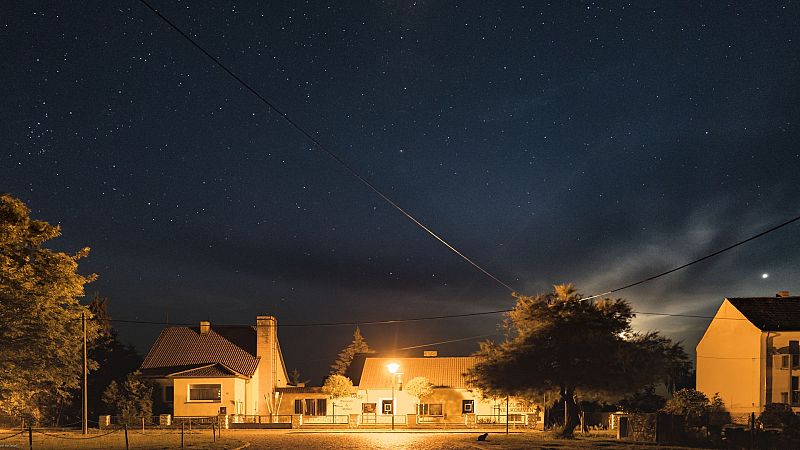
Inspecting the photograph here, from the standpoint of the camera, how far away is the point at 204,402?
195ft

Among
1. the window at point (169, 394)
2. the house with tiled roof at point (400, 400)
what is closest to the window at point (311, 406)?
the house with tiled roof at point (400, 400)

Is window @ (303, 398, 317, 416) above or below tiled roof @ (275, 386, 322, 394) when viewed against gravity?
below

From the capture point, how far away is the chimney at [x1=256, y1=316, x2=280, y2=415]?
66500 millimetres

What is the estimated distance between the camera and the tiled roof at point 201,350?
63.6m

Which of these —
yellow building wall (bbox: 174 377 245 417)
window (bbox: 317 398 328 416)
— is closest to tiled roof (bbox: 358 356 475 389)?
window (bbox: 317 398 328 416)

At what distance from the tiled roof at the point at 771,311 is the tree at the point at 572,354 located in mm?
23265

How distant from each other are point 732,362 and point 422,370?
81.0 feet

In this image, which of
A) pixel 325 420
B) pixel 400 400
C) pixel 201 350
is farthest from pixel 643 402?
pixel 201 350

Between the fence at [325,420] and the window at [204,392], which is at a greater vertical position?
the window at [204,392]

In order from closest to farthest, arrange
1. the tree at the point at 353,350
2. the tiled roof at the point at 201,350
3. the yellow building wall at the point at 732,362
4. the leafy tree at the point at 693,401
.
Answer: the leafy tree at the point at 693,401, the yellow building wall at the point at 732,362, the tiled roof at the point at 201,350, the tree at the point at 353,350

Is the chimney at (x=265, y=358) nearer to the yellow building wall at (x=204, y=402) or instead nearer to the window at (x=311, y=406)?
the window at (x=311, y=406)

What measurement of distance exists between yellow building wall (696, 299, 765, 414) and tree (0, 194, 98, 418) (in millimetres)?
44237

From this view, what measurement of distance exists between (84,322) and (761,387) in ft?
144

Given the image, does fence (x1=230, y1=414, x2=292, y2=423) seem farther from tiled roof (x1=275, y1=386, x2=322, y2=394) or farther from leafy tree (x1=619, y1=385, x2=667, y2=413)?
leafy tree (x1=619, y1=385, x2=667, y2=413)
